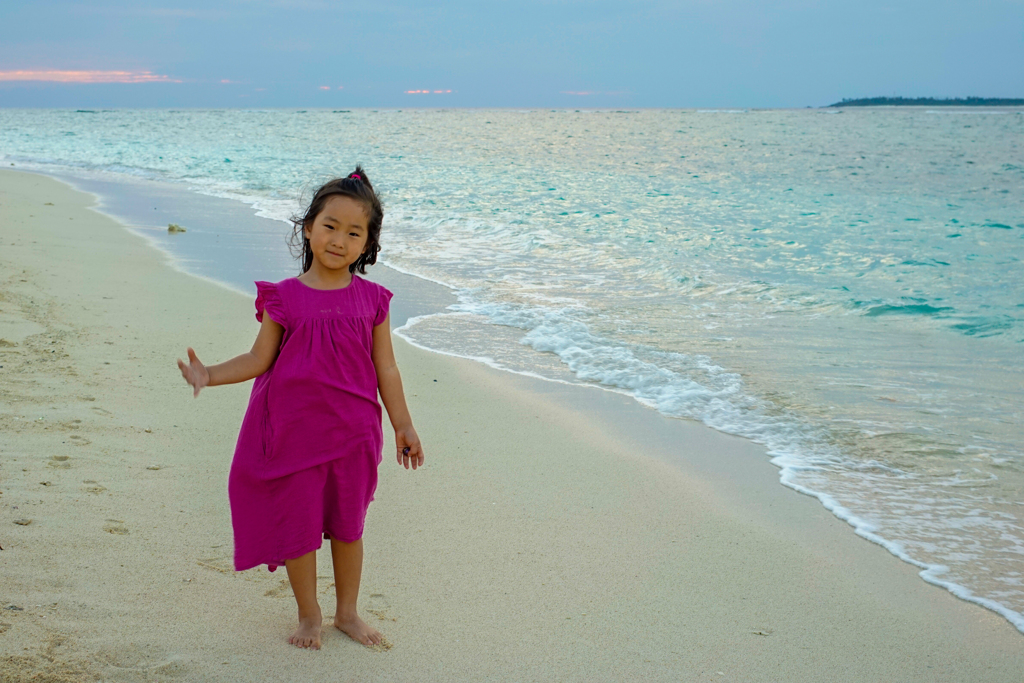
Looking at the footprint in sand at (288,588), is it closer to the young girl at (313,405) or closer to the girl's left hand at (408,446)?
the young girl at (313,405)

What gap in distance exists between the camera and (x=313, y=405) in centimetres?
206

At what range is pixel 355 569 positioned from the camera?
2254mm

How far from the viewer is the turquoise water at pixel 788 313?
366 cm

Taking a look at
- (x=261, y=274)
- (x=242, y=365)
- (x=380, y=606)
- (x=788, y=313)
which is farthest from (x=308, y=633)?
(x=788, y=313)

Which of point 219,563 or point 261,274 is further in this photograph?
point 261,274

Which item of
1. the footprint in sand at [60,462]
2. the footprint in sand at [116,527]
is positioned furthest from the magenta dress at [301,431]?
the footprint in sand at [60,462]

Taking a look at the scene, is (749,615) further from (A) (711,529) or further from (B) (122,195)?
(B) (122,195)

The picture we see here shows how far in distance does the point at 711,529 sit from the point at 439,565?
1.10 metres

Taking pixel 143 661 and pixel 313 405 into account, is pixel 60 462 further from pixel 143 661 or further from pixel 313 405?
pixel 313 405

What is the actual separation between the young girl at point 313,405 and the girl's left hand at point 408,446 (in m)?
0.09

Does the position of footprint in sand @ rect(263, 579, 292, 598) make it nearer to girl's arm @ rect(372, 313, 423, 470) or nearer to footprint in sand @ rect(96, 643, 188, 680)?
footprint in sand @ rect(96, 643, 188, 680)

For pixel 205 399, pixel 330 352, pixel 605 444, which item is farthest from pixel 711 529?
pixel 205 399

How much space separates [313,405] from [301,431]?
0.24 ft

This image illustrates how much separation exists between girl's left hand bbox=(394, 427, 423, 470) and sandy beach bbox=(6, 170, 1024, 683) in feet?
1.67
